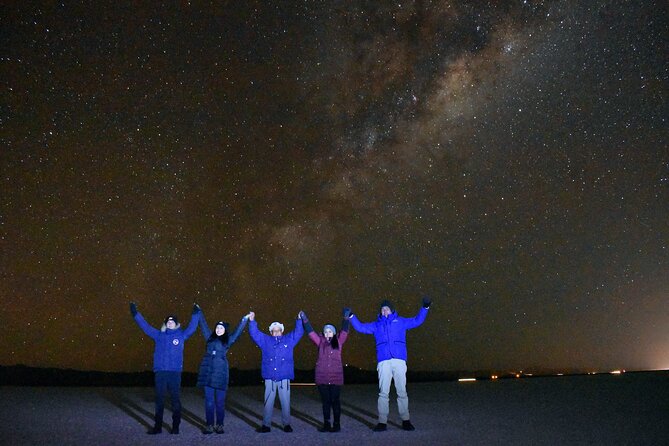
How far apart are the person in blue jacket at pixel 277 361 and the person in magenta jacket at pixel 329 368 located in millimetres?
354

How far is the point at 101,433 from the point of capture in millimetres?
8516

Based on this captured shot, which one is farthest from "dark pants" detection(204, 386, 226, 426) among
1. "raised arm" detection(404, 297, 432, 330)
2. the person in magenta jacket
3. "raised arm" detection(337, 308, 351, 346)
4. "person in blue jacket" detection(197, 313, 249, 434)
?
"raised arm" detection(404, 297, 432, 330)

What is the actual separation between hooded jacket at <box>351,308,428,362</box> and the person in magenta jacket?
42cm

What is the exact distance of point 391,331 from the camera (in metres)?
9.62

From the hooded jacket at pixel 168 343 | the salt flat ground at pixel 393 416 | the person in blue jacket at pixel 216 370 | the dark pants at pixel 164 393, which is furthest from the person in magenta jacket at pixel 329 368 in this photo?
the dark pants at pixel 164 393

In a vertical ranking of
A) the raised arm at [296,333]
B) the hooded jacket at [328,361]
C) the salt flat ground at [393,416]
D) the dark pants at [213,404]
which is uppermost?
the raised arm at [296,333]

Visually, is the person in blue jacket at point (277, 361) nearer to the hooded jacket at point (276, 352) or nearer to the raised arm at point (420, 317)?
the hooded jacket at point (276, 352)

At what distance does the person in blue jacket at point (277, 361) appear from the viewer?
9297mm

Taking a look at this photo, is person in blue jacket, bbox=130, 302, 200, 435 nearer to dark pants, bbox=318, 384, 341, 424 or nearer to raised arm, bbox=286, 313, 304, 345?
raised arm, bbox=286, 313, 304, 345

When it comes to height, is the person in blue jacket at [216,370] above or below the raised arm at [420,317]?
below

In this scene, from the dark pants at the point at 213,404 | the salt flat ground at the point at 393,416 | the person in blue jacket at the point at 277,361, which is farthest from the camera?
the person in blue jacket at the point at 277,361

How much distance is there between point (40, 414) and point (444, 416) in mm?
7022

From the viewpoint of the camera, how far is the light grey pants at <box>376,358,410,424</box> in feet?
29.8

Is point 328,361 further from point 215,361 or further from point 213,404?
point 213,404
